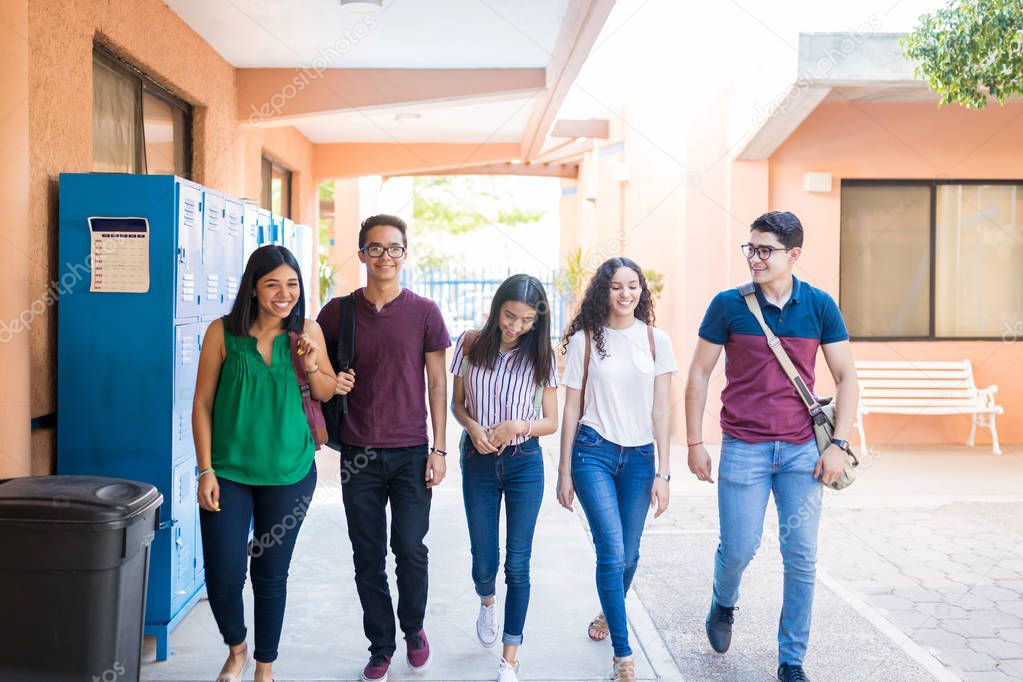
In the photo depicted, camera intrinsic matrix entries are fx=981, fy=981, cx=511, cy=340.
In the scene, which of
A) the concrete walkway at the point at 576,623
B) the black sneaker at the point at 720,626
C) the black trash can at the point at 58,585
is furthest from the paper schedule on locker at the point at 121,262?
the black sneaker at the point at 720,626

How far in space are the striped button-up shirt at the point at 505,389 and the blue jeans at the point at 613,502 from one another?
250 millimetres

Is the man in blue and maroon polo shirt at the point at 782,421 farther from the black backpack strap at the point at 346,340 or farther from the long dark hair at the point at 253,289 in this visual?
the long dark hair at the point at 253,289

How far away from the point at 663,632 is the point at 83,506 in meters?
2.59

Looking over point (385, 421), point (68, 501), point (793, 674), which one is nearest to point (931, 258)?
point (793, 674)

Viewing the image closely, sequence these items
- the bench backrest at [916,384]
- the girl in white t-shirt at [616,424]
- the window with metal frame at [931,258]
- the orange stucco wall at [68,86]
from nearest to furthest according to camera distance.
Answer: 1. the girl in white t-shirt at [616,424]
2. the orange stucco wall at [68,86]
3. the bench backrest at [916,384]
4. the window with metal frame at [931,258]

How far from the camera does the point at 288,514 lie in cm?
343

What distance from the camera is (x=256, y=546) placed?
11.3 ft

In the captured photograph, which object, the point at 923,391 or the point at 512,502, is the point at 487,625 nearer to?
the point at 512,502

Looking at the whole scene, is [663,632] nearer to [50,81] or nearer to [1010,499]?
[50,81]

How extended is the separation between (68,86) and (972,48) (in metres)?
5.10

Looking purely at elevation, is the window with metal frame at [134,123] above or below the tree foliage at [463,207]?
below

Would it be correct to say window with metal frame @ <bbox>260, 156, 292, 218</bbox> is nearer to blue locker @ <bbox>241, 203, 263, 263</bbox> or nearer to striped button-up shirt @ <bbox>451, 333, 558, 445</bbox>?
blue locker @ <bbox>241, 203, 263, 263</bbox>

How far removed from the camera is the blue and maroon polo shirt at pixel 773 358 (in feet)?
12.4

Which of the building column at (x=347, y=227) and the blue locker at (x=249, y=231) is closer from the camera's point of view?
the blue locker at (x=249, y=231)
